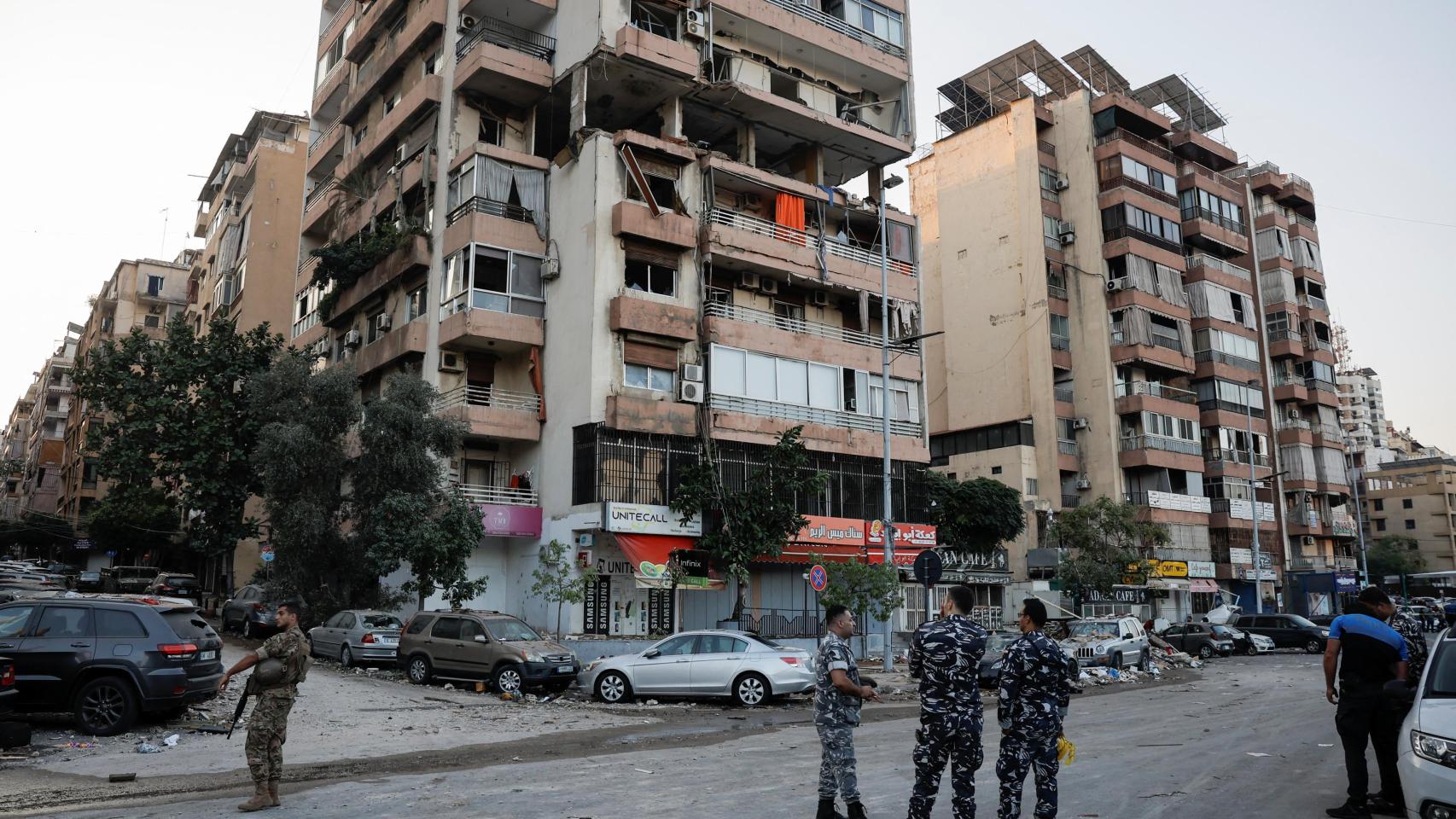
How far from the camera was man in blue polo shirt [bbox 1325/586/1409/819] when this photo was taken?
8508mm

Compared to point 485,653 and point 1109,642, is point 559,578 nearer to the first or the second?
point 485,653

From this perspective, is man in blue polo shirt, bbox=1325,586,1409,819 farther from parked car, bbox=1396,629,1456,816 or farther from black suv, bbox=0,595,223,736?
black suv, bbox=0,595,223,736

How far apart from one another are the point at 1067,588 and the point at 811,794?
120 ft

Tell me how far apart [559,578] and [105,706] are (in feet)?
46.0

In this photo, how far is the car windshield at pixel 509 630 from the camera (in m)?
20.6

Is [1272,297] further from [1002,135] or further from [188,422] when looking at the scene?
[188,422]

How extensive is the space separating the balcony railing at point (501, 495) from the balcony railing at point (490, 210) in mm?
8223

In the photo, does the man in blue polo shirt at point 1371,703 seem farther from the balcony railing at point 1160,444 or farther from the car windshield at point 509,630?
the balcony railing at point 1160,444

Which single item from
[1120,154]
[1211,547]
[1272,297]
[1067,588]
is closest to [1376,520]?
[1272,297]

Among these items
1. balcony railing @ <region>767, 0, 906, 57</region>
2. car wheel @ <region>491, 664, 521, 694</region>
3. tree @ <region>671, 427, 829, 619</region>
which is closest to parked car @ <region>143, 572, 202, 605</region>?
tree @ <region>671, 427, 829, 619</region>

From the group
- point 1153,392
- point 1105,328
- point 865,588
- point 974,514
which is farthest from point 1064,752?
point 1153,392

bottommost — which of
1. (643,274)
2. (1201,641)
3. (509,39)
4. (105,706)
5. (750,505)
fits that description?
(1201,641)

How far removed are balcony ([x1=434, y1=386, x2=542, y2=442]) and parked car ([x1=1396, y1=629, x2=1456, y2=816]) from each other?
82.0 feet

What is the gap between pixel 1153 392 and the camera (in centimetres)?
5372
